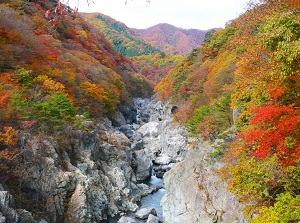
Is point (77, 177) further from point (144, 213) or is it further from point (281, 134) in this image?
point (281, 134)

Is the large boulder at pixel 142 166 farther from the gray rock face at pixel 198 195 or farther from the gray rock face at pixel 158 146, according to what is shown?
the gray rock face at pixel 198 195

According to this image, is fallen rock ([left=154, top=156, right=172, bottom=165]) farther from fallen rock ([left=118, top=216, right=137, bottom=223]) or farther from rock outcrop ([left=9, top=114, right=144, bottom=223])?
fallen rock ([left=118, top=216, right=137, bottom=223])

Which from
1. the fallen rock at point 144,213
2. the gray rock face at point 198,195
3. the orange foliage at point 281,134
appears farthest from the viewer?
Answer: the fallen rock at point 144,213

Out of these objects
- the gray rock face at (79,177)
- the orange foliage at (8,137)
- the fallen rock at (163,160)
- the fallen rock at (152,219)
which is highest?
the orange foliage at (8,137)

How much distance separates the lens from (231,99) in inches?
828

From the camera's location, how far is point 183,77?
2397 inches

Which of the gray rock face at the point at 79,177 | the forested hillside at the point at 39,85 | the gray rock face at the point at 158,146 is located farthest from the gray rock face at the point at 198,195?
the forested hillside at the point at 39,85

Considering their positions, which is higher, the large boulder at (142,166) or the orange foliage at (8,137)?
the orange foliage at (8,137)

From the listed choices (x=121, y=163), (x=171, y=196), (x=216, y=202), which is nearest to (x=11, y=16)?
(x=121, y=163)

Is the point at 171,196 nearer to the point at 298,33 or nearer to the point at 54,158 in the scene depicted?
the point at 54,158

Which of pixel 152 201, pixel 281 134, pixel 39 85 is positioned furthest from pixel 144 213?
pixel 39 85

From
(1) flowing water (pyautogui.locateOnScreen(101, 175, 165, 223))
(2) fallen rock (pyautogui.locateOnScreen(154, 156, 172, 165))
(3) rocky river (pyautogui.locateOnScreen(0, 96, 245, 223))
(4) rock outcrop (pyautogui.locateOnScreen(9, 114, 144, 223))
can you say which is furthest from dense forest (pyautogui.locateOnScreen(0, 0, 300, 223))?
(1) flowing water (pyautogui.locateOnScreen(101, 175, 165, 223))

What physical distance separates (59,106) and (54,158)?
6.90 metres

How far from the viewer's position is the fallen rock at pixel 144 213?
23.6 metres
